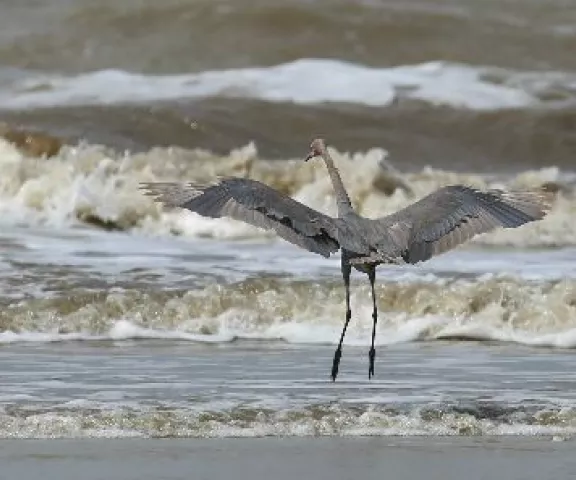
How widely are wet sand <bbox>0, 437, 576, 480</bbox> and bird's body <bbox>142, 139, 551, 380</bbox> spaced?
4.10ft

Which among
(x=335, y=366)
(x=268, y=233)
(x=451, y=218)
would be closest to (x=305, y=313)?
(x=335, y=366)

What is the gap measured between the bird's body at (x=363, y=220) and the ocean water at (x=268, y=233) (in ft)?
1.96

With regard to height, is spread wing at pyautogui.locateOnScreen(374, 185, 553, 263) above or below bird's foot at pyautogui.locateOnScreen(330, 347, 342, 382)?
above

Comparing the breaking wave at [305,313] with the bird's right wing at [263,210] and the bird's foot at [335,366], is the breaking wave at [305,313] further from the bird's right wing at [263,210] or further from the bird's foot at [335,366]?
the bird's right wing at [263,210]

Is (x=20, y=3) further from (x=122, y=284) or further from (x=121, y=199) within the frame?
(x=122, y=284)

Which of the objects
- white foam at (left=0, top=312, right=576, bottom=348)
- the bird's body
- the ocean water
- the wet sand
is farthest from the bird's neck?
the wet sand

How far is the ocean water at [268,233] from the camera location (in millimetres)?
8031

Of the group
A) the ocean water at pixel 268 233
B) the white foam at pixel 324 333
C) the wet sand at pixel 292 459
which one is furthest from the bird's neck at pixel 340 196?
the wet sand at pixel 292 459

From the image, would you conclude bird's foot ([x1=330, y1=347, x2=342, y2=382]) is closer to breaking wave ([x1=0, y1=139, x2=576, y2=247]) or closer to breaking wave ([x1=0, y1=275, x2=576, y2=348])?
breaking wave ([x1=0, y1=275, x2=576, y2=348])

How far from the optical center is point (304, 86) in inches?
845

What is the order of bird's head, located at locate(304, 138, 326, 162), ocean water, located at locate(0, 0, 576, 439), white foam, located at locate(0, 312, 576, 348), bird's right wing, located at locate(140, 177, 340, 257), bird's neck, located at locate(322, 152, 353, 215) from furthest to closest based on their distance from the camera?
white foam, located at locate(0, 312, 576, 348), bird's head, located at locate(304, 138, 326, 162), bird's neck, located at locate(322, 152, 353, 215), bird's right wing, located at locate(140, 177, 340, 257), ocean water, located at locate(0, 0, 576, 439)

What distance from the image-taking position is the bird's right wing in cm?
827

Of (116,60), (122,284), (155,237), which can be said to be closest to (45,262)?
(122,284)

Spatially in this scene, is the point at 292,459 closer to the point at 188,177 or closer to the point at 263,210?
the point at 263,210
